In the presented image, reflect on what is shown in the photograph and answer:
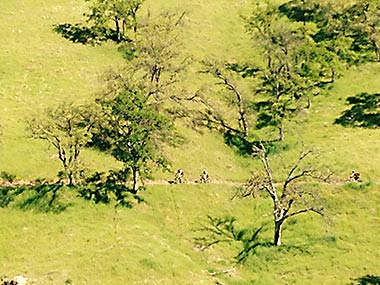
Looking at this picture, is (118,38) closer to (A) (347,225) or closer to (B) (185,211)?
(B) (185,211)

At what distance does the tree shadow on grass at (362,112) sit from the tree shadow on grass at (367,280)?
Result: 30.5 metres

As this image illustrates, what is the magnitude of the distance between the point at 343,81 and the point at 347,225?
34.7m

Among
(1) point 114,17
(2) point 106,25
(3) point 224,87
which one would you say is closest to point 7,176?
(3) point 224,87

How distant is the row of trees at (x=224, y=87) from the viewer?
6850 cm

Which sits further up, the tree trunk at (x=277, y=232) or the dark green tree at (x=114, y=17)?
the dark green tree at (x=114, y=17)

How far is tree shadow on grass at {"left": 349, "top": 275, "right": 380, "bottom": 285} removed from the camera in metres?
59.1

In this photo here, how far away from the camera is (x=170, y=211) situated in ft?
225

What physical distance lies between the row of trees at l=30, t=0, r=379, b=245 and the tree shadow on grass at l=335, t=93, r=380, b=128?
5791mm

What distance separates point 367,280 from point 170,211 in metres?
22.4

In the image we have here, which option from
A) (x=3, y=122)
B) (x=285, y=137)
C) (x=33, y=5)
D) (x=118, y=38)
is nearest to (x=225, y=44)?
(x=118, y=38)

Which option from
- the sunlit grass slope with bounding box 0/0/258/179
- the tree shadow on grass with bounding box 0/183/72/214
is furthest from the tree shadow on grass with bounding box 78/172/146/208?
the tree shadow on grass with bounding box 0/183/72/214

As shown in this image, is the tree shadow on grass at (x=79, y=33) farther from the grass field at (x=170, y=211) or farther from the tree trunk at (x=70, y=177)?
the tree trunk at (x=70, y=177)

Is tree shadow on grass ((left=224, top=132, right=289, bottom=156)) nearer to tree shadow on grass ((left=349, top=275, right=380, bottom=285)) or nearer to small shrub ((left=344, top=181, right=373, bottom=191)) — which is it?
small shrub ((left=344, top=181, right=373, bottom=191))

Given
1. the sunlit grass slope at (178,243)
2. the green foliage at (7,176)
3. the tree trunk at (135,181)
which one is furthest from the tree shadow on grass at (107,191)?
the green foliage at (7,176)
